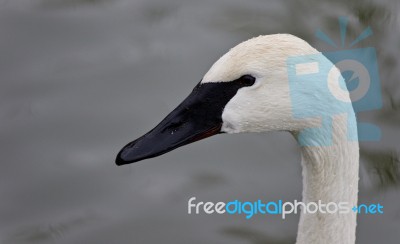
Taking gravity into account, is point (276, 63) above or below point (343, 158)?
above

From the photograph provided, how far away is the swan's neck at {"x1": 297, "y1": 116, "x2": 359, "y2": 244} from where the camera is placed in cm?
402

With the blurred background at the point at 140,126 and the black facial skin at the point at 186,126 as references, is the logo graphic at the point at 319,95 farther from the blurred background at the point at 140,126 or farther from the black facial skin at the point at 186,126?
the blurred background at the point at 140,126

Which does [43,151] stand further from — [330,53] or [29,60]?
[330,53]

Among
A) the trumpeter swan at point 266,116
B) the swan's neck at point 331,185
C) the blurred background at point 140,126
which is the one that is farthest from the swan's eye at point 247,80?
the blurred background at point 140,126

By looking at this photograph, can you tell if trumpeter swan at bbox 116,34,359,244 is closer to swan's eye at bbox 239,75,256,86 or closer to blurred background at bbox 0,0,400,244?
swan's eye at bbox 239,75,256,86

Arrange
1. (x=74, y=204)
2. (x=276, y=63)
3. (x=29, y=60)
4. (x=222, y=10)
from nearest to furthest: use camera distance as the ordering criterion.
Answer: (x=276, y=63)
(x=74, y=204)
(x=29, y=60)
(x=222, y=10)

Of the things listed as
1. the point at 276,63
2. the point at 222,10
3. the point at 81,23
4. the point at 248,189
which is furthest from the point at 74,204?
the point at 276,63

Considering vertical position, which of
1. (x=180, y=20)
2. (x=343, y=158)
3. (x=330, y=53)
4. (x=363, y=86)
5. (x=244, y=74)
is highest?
(x=180, y=20)

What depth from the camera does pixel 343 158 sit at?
4.05 metres

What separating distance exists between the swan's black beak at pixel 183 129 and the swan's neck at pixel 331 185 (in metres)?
0.45

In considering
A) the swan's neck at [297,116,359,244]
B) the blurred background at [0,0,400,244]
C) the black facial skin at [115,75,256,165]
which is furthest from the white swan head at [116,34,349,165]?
the blurred background at [0,0,400,244]

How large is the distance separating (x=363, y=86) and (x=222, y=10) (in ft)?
5.41

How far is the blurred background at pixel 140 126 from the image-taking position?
19.5 ft

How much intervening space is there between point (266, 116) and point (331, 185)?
479 mm
